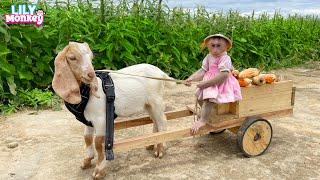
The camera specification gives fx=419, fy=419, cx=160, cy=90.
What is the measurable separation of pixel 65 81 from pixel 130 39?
11.8ft

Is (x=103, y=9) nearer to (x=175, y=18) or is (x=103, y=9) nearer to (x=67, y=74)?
(x=175, y=18)

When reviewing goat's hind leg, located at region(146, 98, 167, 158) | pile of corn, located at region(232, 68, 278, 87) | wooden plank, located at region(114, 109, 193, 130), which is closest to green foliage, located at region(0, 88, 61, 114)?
wooden plank, located at region(114, 109, 193, 130)

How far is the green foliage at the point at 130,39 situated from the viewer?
19.0ft

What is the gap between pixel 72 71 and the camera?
10.3 feet

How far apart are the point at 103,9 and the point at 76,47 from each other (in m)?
3.62

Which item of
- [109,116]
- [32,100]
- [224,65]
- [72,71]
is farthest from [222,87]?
[32,100]

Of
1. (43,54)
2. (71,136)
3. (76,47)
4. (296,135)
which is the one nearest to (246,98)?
(296,135)

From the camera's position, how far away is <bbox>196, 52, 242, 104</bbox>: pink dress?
368 cm

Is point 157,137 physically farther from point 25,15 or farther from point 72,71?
point 25,15

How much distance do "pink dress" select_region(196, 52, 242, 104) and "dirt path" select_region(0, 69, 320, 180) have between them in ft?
2.06

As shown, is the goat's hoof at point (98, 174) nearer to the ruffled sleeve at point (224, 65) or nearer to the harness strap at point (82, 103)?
the harness strap at point (82, 103)

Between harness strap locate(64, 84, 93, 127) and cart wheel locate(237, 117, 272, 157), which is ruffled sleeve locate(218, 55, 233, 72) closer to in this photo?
cart wheel locate(237, 117, 272, 157)

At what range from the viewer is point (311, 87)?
7.39 metres

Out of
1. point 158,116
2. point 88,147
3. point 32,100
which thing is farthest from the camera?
point 32,100
